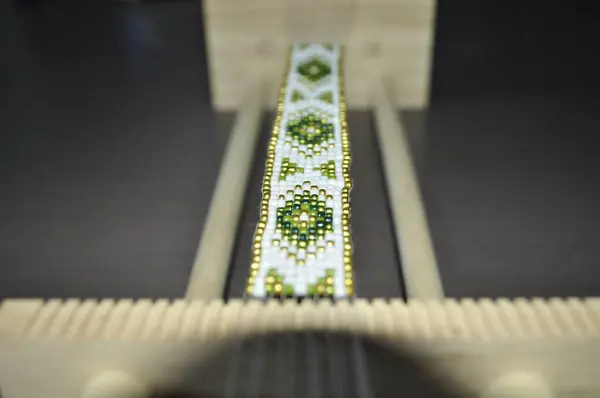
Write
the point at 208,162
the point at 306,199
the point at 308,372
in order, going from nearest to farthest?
the point at 308,372, the point at 306,199, the point at 208,162

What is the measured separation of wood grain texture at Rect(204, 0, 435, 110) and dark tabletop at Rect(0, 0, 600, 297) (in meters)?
0.05

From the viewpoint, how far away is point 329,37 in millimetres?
986

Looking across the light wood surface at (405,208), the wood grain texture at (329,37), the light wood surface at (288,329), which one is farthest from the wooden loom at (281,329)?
the wood grain texture at (329,37)

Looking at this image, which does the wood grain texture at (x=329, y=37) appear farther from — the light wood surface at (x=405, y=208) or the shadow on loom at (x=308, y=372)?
the shadow on loom at (x=308, y=372)

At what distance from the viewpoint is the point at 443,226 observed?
81 cm

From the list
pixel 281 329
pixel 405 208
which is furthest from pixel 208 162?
pixel 281 329

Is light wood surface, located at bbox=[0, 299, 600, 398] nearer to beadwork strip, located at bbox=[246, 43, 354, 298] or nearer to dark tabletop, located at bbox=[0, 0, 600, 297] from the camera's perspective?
beadwork strip, located at bbox=[246, 43, 354, 298]

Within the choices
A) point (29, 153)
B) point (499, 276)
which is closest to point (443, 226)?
point (499, 276)

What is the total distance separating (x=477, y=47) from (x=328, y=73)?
0.46 meters

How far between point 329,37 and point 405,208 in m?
0.34

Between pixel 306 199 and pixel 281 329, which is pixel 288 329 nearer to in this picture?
pixel 281 329

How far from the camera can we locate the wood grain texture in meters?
0.97

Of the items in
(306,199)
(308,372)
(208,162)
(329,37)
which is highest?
(329,37)

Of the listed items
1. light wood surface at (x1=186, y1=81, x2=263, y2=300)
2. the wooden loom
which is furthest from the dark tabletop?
the wooden loom
